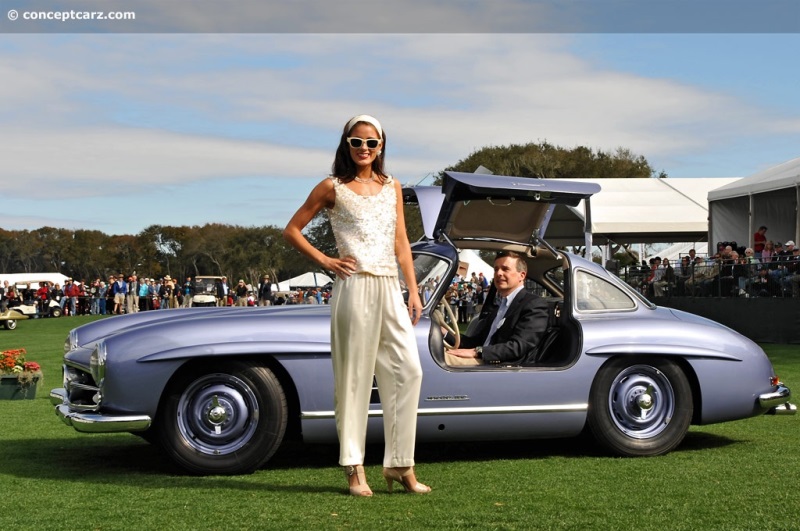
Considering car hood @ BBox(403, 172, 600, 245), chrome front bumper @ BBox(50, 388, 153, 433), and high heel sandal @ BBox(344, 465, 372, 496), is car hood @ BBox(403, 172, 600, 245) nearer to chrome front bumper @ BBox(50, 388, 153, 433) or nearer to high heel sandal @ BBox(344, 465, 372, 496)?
high heel sandal @ BBox(344, 465, 372, 496)

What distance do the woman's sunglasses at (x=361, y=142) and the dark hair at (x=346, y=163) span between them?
0.12 ft

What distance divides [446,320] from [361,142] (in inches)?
92.5

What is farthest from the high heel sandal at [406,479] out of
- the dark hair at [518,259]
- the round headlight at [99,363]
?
the dark hair at [518,259]

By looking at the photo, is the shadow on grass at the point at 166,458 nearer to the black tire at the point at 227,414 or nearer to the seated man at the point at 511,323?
the black tire at the point at 227,414

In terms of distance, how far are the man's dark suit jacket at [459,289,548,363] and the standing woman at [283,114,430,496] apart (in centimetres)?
154

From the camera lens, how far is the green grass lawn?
5.03 metres

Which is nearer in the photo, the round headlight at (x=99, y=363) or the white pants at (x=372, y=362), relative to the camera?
the white pants at (x=372, y=362)

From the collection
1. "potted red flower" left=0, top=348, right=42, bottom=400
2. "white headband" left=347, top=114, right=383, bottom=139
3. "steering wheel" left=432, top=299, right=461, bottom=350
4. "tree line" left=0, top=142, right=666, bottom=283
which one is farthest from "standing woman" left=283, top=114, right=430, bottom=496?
"tree line" left=0, top=142, right=666, bottom=283

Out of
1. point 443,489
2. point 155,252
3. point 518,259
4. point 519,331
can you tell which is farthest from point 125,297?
point 155,252

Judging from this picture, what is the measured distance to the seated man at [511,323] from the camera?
7133mm

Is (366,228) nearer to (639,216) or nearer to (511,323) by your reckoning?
(511,323)

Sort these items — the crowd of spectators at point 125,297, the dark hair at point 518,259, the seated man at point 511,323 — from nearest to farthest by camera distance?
the seated man at point 511,323
the dark hair at point 518,259
the crowd of spectators at point 125,297

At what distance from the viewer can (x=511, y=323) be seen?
7.38 meters

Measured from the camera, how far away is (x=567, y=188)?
7.09m
